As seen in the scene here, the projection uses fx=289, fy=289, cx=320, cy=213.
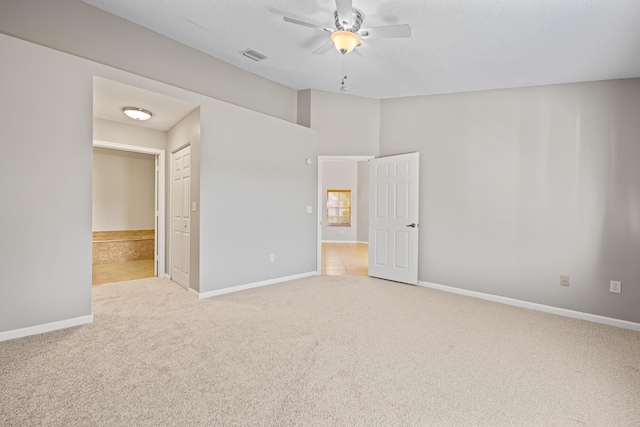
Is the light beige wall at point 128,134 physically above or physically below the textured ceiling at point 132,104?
below

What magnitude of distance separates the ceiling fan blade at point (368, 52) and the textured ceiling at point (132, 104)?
2181mm

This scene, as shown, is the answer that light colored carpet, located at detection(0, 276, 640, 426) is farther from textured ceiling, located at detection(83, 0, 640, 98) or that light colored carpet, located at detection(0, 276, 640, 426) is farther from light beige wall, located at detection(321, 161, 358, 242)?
light beige wall, located at detection(321, 161, 358, 242)

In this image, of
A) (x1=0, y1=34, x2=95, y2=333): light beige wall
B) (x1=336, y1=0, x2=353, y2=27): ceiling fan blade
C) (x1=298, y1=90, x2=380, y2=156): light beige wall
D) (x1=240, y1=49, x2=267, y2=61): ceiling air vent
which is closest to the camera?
(x1=336, y1=0, x2=353, y2=27): ceiling fan blade

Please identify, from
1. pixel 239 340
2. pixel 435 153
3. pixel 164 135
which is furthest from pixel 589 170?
pixel 164 135

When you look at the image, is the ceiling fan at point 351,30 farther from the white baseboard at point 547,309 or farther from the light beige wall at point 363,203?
the light beige wall at point 363,203

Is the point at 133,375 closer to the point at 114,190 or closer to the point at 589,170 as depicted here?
the point at 589,170

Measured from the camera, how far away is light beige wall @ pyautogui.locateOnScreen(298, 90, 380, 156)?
494 cm

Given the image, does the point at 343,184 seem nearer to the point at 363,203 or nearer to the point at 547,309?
the point at 363,203

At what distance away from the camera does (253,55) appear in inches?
147

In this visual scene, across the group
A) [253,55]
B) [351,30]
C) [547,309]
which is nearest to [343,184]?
[253,55]

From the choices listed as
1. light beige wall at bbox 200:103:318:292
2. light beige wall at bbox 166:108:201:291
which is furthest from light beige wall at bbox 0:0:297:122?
light beige wall at bbox 166:108:201:291

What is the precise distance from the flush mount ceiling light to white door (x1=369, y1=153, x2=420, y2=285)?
3457mm

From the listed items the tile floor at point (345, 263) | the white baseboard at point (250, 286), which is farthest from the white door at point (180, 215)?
the tile floor at point (345, 263)

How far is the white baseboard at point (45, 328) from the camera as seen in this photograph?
2.52 metres
